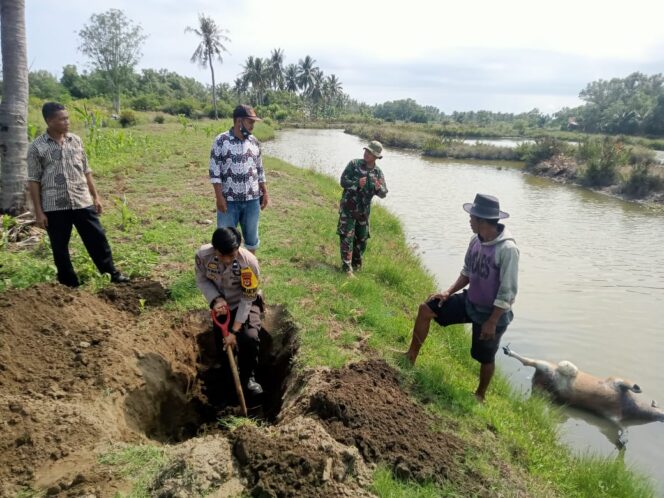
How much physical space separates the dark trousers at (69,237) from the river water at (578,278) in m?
4.25

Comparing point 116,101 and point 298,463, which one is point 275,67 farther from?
point 298,463

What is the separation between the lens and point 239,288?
4.09 m

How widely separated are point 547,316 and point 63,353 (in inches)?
282

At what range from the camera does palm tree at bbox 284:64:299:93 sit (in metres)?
76.6

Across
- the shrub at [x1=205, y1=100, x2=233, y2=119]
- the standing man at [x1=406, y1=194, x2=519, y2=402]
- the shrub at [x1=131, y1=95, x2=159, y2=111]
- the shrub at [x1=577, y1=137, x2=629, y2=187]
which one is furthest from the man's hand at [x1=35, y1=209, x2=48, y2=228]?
the shrub at [x1=131, y1=95, x2=159, y2=111]

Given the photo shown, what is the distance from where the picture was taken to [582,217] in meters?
16.1

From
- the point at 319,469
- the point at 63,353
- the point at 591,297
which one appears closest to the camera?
the point at 319,469

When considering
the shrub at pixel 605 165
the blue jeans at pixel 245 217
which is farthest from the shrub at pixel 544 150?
the blue jeans at pixel 245 217

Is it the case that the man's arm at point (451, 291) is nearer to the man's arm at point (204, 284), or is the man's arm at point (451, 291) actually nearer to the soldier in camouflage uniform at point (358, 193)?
the man's arm at point (204, 284)

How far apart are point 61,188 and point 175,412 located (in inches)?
96.7

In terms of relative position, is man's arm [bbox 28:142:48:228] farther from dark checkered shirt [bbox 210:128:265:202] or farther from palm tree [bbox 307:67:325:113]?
palm tree [bbox 307:67:325:113]

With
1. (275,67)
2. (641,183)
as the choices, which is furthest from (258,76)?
(641,183)

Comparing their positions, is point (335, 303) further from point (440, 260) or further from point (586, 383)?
point (440, 260)

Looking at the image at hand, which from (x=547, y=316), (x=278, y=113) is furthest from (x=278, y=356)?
(x=278, y=113)
